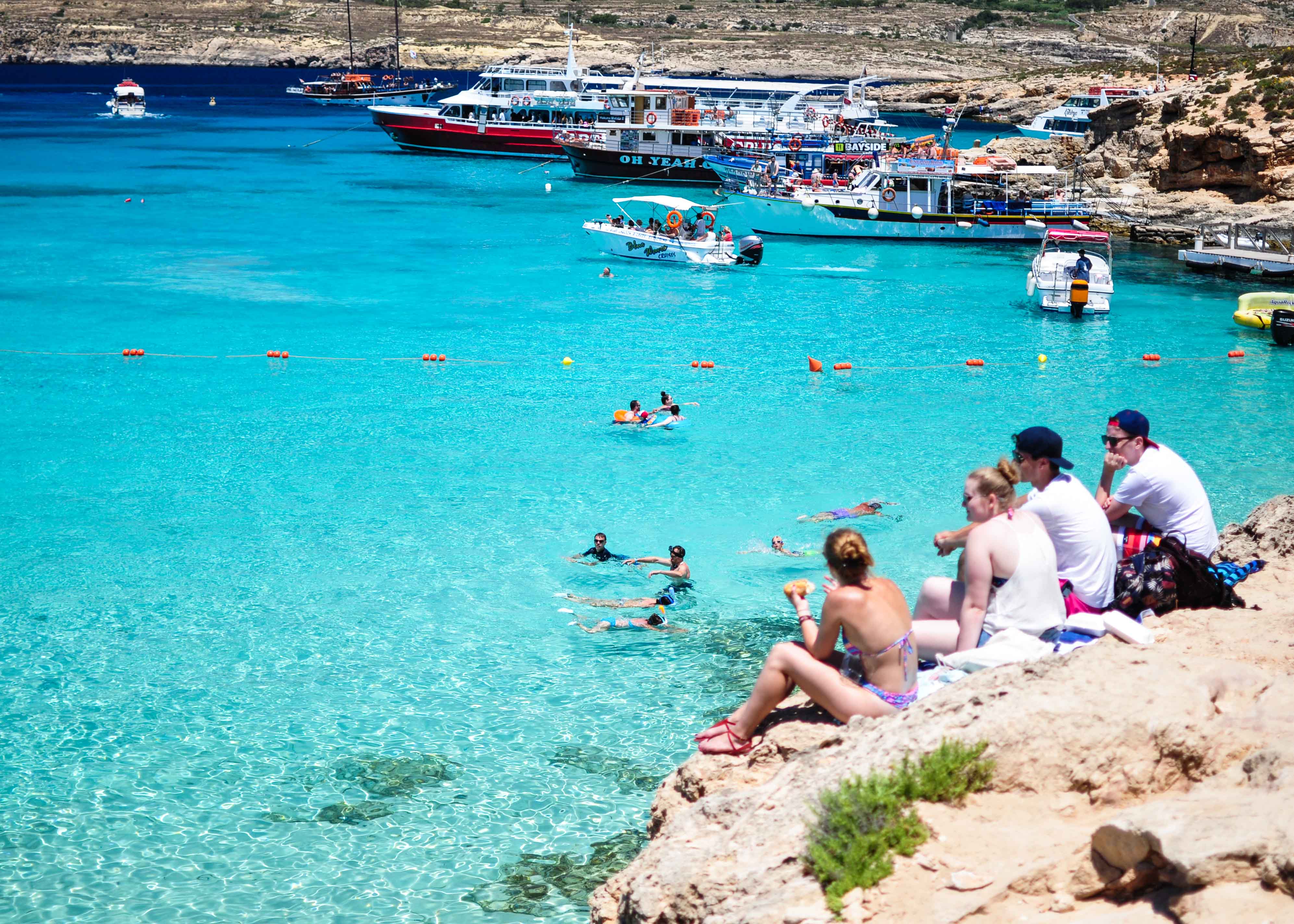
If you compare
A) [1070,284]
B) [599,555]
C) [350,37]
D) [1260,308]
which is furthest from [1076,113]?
[350,37]

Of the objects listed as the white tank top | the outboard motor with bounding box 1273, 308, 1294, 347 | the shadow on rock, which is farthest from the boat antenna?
the white tank top

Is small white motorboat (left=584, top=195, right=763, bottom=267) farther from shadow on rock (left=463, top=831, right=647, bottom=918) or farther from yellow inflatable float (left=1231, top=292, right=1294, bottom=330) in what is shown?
shadow on rock (left=463, top=831, right=647, bottom=918)

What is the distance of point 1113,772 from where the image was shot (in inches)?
211

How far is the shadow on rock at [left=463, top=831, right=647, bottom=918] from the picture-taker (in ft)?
26.3

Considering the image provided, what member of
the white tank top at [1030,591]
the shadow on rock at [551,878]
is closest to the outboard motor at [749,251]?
the shadow on rock at [551,878]

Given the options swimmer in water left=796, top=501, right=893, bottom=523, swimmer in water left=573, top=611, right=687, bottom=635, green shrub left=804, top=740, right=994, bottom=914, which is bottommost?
swimmer in water left=573, top=611, right=687, bottom=635

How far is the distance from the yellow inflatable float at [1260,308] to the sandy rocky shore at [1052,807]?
2641 centimetres

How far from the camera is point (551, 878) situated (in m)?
8.34

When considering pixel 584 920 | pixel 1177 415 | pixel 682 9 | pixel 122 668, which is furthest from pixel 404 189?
pixel 682 9

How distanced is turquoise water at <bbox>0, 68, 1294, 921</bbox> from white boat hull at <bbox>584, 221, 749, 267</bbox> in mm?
673

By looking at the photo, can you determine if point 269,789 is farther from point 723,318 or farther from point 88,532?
point 723,318

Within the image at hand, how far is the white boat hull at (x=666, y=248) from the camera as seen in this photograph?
37.9 metres

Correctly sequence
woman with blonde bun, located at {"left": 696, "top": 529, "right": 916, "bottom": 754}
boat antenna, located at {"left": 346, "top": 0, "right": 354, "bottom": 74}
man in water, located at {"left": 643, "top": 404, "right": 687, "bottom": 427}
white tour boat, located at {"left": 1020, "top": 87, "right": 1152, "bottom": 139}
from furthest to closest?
boat antenna, located at {"left": 346, "top": 0, "right": 354, "bottom": 74} → white tour boat, located at {"left": 1020, "top": 87, "right": 1152, "bottom": 139} → man in water, located at {"left": 643, "top": 404, "right": 687, "bottom": 427} → woman with blonde bun, located at {"left": 696, "top": 529, "right": 916, "bottom": 754}

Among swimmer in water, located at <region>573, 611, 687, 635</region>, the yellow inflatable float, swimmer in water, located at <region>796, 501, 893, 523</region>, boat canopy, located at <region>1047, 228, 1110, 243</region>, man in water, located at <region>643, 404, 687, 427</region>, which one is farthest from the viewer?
boat canopy, located at <region>1047, 228, 1110, 243</region>
